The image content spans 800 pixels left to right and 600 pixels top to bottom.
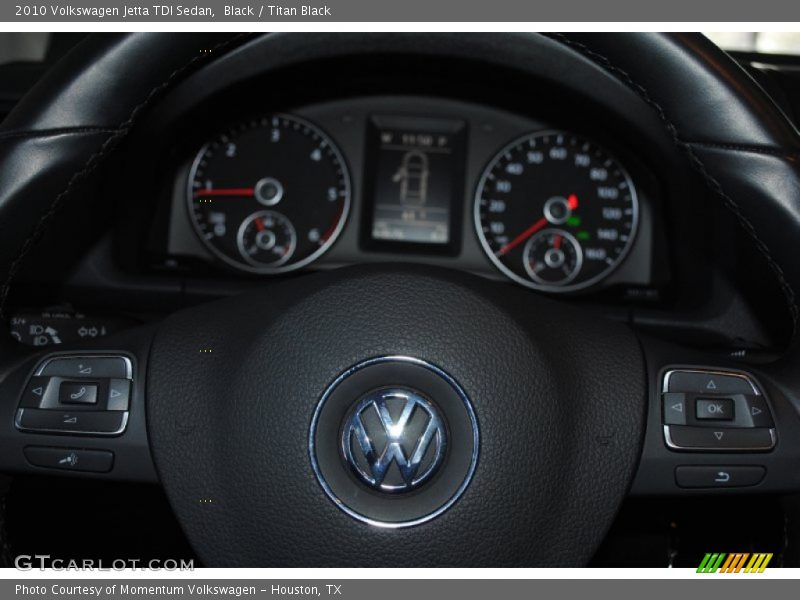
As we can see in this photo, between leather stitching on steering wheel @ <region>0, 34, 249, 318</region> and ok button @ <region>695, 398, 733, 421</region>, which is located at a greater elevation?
leather stitching on steering wheel @ <region>0, 34, 249, 318</region>

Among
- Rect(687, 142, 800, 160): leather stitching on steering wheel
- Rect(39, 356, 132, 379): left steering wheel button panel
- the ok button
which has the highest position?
Rect(687, 142, 800, 160): leather stitching on steering wheel

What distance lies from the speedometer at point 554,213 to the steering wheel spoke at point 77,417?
45.5 inches

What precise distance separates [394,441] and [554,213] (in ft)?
4.18

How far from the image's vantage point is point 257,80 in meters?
1.67

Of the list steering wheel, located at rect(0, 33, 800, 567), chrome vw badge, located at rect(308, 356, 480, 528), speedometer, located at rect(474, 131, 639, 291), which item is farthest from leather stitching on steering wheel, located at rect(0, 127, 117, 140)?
speedometer, located at rect(474, 131, 639, 291)

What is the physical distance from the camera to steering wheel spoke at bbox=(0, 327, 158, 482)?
98 centimetres

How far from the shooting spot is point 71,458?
985 mm

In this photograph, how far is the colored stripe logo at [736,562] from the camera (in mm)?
1138

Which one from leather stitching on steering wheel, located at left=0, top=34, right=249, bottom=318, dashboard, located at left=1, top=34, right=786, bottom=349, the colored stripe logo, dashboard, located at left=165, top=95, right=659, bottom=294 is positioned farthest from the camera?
dashboard, located at left=165, top=95, right=659, bottom=294

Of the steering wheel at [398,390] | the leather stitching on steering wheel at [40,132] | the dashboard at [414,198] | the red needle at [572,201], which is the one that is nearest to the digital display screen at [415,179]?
the dashboard at [414,198]

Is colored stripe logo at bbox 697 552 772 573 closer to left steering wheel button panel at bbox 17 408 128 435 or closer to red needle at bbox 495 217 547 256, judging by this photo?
left steering wheel button panel at bbox 17 408 128 435

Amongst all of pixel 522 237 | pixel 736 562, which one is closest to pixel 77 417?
pixel 736 562

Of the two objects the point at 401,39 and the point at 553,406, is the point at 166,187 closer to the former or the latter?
the point at 401,39

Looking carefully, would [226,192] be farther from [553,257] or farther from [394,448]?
[394,448]
